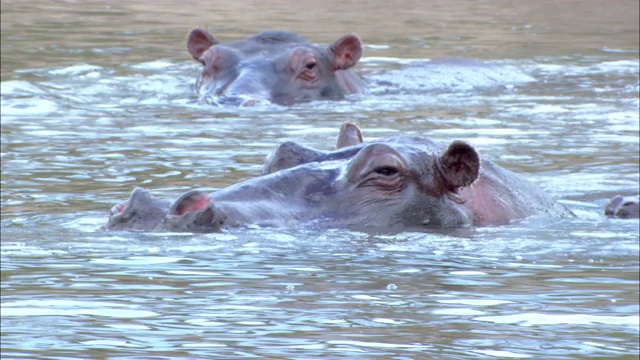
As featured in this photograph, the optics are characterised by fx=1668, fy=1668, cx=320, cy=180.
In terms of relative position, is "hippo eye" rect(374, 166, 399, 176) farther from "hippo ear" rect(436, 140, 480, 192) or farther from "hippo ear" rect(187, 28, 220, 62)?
"hippo ear" rect(187, 28, 220, 62)

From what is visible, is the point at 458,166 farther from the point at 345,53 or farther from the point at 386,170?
the point at 345,53

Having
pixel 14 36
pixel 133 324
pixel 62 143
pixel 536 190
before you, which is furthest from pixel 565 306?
pixel 14 36

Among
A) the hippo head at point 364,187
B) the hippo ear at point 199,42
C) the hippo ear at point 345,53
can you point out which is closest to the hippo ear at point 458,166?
the hippo head at point 364,187

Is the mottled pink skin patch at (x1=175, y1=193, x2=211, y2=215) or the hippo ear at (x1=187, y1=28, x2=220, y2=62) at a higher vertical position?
the mottled pink skin patch at (x1=175, y1=193, x2=211, y2=215)

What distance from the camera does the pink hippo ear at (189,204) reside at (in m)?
6.82

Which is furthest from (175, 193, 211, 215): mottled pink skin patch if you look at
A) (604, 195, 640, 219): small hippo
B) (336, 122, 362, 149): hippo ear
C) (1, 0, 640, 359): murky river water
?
(604, 195, 640, 219): small hippo

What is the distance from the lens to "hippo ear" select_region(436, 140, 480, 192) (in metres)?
7.53

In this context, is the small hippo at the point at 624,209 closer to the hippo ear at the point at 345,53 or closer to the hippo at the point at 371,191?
the hippo at the point at 371,191

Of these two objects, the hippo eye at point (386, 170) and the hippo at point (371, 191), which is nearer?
the hippo at point (371, 191)

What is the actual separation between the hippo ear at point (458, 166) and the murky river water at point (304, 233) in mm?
241

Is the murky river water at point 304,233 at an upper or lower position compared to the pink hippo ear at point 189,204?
lower

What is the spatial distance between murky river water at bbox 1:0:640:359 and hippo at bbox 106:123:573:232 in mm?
106

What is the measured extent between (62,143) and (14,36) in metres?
9.58

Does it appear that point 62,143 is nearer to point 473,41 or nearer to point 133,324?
point 133,324
